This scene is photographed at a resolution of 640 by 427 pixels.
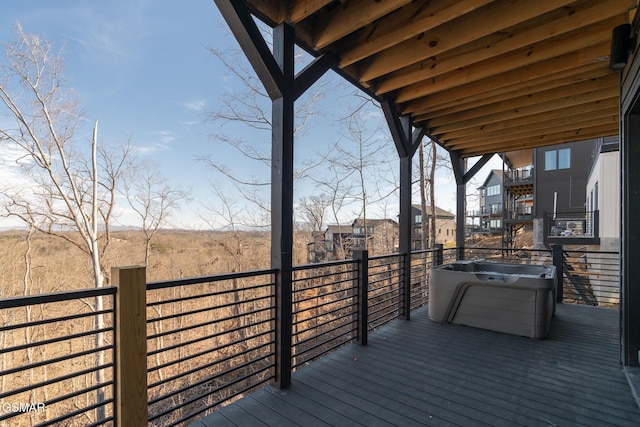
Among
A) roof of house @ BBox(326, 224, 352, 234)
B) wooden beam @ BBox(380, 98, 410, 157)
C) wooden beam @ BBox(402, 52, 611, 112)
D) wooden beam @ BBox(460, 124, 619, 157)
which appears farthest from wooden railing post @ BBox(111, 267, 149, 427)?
roof of house @ BBox(326, 224, 352, 234)

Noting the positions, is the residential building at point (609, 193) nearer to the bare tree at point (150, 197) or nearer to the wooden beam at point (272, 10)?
the wooden beam at point (272, 10)

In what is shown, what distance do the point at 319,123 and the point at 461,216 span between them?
580cm

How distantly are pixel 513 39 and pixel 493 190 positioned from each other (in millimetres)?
25786

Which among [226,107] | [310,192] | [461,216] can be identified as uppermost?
[226,107]

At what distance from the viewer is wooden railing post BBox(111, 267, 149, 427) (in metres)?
1.47

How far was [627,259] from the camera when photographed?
7.91 feet

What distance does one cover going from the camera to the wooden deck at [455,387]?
1875 millimetres

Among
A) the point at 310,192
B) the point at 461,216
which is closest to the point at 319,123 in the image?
the point at 310,192

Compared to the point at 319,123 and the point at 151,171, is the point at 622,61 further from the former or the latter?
the point at 151,171

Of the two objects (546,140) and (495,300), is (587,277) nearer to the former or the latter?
(546,140)

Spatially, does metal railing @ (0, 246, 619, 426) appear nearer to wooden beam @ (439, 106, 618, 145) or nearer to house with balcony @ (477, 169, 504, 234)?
wooden beam @ (439, 106, 618, 145)

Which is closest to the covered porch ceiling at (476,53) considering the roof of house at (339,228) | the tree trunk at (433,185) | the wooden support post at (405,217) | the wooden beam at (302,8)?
the wooden beam at (302,8)

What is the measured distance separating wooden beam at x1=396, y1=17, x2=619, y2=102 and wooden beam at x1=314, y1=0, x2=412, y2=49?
4.09 feet

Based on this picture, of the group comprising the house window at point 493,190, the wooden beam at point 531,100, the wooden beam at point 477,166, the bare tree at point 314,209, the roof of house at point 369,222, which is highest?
the house window at point 493,190
